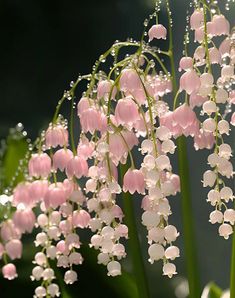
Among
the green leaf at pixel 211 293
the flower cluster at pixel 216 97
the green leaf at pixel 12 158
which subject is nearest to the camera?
the flower cluster at pixel 216 97

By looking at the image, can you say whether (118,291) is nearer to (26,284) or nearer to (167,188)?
(26,284)

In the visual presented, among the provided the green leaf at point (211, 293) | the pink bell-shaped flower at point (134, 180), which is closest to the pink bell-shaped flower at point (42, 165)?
the pink bell-shaped flower at point (134, 180)

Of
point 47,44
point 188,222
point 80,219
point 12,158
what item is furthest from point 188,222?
point 47,44

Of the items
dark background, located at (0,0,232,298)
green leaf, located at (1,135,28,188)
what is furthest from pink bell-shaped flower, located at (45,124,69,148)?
dark background, located at (0,0,232,298)

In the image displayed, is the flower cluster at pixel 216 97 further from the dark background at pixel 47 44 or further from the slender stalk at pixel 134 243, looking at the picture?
the dark background at pixel 47 44

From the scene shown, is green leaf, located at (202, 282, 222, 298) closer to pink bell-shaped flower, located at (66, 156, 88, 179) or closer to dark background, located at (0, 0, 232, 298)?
pink bell-shaped flower, located at (66, 156, 88, 179)

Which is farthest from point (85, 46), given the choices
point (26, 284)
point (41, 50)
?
point (26, 284)
